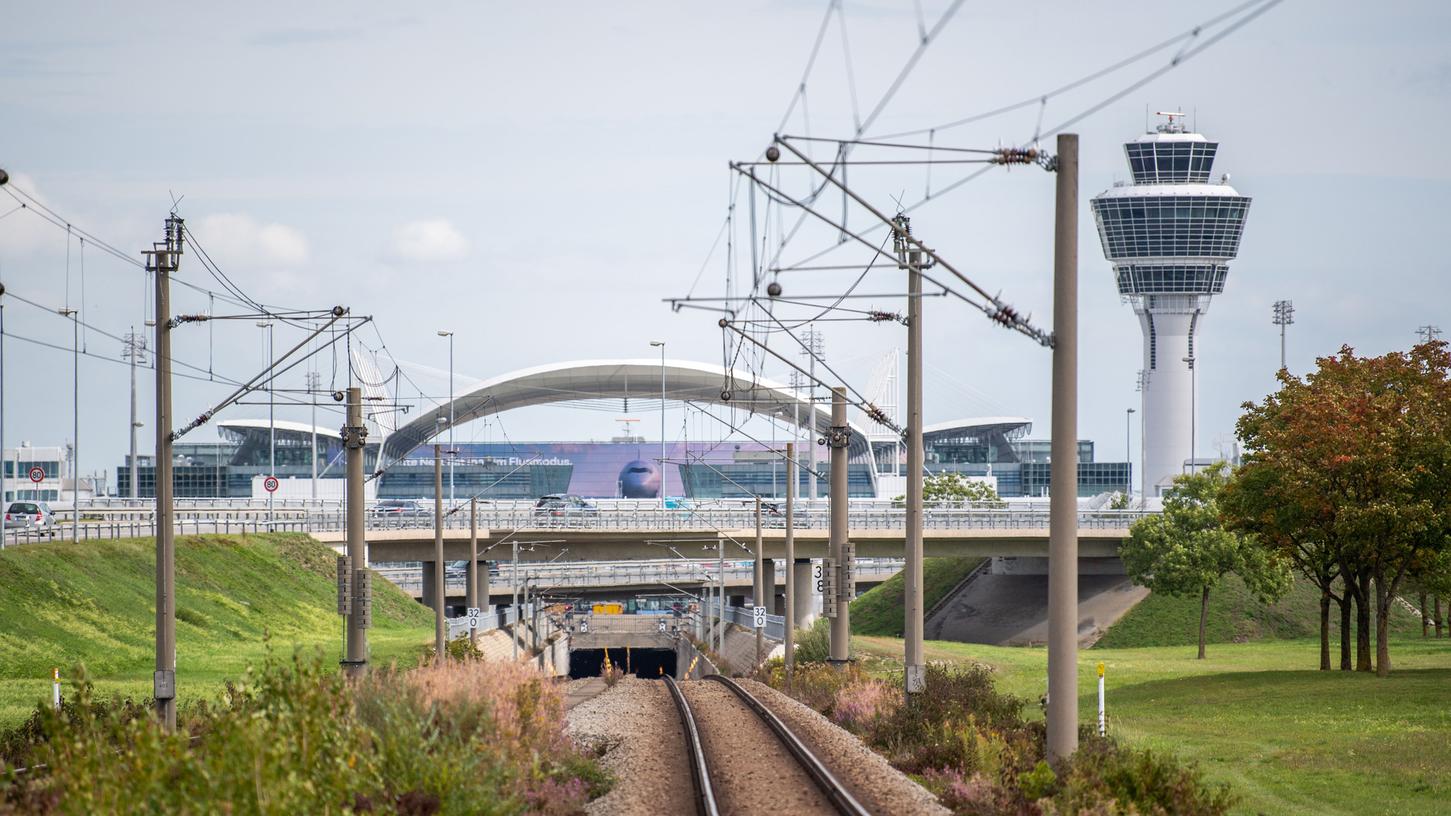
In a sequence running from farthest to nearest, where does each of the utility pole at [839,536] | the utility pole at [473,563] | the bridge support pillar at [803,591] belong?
the bridge support pillar at [803,591]
the utility pole at [473,563]
the utility pole at [839,536]

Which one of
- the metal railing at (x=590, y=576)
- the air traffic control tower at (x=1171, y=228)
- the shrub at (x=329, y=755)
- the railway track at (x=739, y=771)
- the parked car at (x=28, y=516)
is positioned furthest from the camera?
the air traffic control tower at (x=1171, y=228)

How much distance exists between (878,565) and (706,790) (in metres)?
104

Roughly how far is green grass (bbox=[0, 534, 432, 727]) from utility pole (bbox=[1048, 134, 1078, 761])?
71.5 feet

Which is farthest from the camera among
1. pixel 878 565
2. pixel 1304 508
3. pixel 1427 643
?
pixel 878 565

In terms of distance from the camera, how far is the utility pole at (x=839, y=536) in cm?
3572

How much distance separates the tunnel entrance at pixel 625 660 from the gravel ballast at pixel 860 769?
8281cm

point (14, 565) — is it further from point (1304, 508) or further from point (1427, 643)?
point (1427, 643)

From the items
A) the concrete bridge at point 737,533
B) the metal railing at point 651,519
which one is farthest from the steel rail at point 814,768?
the metal railing at point 651,519

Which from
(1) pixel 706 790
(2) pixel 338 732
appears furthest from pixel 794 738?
(2) pixel 338 732

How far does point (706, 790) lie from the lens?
2050 cm

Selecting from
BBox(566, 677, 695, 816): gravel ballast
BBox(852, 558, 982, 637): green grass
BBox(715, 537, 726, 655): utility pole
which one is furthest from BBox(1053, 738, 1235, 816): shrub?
BBox(852, 558, 982, 637): green grass

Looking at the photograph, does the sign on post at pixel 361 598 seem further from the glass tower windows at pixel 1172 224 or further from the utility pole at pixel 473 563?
the glass tower windows at pixel 1172 224

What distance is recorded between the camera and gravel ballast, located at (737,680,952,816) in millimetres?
18516

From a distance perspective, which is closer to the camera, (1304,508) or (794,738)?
(794,738)
